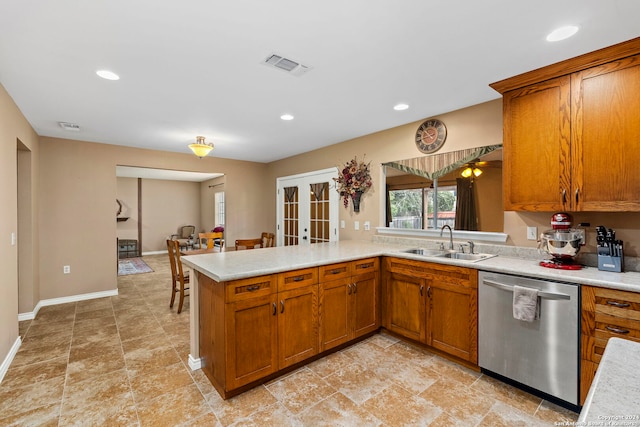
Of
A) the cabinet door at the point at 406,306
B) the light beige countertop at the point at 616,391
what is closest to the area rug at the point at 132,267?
the cabinet door at the point at 406,306

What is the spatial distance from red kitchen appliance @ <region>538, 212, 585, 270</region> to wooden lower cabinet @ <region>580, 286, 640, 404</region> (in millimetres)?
384

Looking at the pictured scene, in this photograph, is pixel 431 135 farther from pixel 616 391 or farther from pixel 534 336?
pixel 616 391

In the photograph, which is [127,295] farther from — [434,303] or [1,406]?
[434,303]

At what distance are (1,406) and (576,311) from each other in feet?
12.6

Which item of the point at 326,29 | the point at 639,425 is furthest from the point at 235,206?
the point at 639,425

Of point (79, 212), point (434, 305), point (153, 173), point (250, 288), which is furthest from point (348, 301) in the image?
point (153, 173)

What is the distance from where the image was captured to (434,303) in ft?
8.67

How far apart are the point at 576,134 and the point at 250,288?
8.60 feet

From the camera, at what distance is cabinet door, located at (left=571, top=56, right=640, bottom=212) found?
Result: 77.5 inches

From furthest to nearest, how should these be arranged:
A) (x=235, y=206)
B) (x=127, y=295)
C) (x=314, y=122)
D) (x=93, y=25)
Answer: (x=235, y=206) < (x=127, y=295) < (x=314, y=122) < (x=93, y=25)

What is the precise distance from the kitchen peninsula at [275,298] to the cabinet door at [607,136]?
1.79ft

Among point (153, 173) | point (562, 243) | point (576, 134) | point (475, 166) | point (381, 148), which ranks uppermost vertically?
point (153, 173)

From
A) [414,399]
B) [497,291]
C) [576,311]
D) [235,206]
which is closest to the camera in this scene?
[576,311]

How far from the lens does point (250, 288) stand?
212cm
